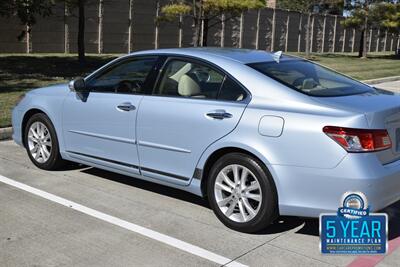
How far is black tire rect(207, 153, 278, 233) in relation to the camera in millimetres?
4402

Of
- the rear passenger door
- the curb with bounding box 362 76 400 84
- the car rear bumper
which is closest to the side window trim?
the rear passenger door

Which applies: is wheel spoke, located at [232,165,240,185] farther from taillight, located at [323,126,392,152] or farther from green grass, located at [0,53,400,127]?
green grass, located at [0,53,400,127]

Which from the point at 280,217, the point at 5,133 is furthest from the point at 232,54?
the point at 5,133

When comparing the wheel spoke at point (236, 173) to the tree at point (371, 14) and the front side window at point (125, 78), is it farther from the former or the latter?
the tree at point (371, 14)

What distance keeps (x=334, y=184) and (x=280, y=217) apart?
1080mm

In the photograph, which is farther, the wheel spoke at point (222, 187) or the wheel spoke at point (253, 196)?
the wheel spoke at point (222, 187)

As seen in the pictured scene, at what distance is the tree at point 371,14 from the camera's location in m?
35.4

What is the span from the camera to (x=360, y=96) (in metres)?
4.71

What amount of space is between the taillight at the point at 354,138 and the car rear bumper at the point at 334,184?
6cm

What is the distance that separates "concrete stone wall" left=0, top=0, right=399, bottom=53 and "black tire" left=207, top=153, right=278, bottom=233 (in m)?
18.1

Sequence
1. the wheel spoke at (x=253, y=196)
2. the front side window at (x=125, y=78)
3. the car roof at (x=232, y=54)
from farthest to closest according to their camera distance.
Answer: the front side window at (x=125, y=78), the car roof at (x=232, y=54), the wheel spoke at (x=253, y=196)

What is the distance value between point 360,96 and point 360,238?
1.31m

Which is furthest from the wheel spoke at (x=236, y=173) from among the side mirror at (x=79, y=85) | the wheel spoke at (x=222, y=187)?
the side mirror at (x=79, y=85)

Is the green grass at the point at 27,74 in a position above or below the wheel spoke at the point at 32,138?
above
